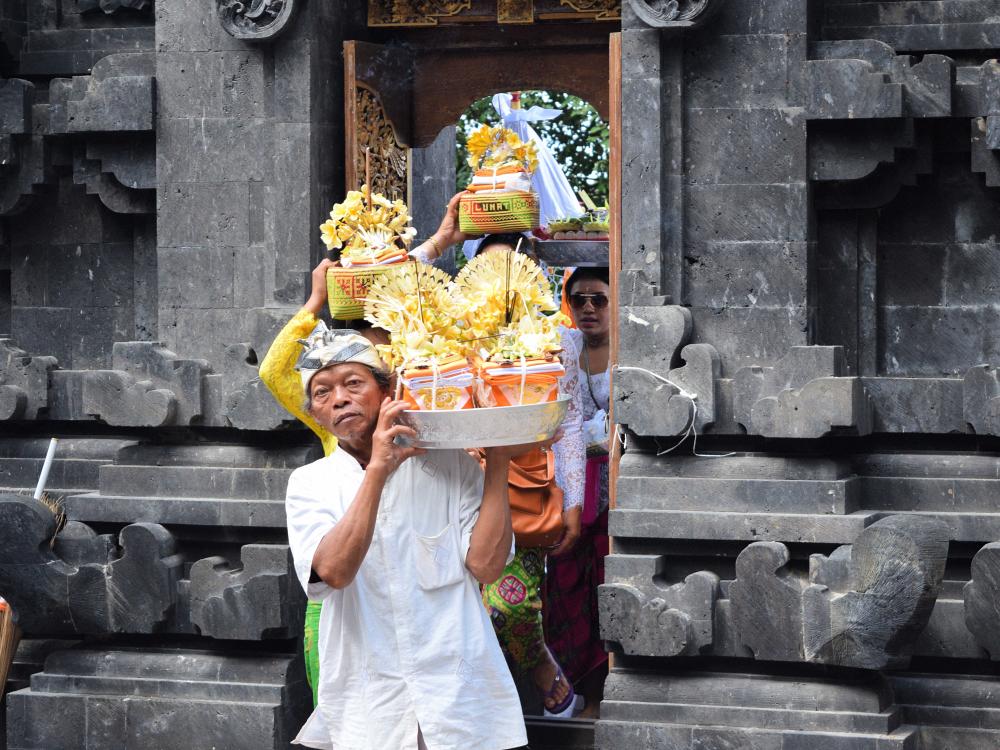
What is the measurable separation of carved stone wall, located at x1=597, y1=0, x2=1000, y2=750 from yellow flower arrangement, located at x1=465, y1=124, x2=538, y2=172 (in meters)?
0.48

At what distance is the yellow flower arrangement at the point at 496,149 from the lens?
791cm

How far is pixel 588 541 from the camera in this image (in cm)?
871

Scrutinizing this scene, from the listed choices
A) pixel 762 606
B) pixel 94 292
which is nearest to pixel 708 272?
pixel 762 606

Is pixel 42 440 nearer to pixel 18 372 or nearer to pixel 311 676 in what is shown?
pixel 18 372

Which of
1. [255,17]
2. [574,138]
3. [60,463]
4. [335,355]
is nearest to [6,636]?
[60,463]

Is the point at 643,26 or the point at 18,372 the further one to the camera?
the point at 18,372

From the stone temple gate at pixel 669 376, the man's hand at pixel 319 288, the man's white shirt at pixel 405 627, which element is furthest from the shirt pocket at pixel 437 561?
the stone temple gate at pixel 669 376

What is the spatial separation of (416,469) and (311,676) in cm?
162

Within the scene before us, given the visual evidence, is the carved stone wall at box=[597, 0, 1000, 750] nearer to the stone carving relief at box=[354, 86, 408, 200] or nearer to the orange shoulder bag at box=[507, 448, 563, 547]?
the orange shoulder bag at box=[507, 448, 563, 547]

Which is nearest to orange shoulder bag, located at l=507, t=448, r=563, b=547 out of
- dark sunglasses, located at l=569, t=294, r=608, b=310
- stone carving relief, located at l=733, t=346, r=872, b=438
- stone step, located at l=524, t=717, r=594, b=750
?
stone carving relief, located at l=733, t=346, r=872, b=438

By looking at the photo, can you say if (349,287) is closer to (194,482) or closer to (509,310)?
(509,310)

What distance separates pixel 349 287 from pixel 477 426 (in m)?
1.62

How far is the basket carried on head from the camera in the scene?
27.3 feet

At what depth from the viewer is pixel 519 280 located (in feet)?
19.9
